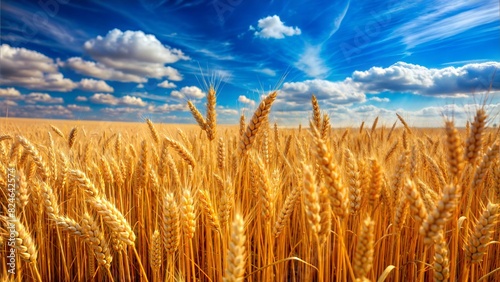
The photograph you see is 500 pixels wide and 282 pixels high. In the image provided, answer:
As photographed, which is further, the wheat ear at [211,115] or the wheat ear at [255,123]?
the wheat ear at [211,115]

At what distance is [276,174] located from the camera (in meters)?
2.14

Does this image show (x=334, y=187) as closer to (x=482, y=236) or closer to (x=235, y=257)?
(x=235, y=257)

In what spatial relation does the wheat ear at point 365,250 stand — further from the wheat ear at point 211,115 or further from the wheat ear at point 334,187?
the wheat ear at point 211,115

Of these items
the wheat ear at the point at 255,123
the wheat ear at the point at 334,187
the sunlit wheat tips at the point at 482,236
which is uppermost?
the wheat ear at the point at 255,123

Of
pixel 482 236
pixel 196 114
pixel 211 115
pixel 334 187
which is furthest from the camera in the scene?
pixel 196 114

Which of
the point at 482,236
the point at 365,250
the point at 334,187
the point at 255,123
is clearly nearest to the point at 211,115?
the point at 255,123

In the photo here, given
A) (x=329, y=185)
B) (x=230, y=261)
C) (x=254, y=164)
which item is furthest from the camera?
(x=254, y=164)

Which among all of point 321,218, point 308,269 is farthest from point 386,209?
point 321,218

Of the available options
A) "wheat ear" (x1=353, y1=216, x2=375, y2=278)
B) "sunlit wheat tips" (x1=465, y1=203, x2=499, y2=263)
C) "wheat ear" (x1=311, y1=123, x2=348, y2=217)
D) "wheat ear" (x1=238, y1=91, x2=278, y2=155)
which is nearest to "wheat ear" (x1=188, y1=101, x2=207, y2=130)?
"wheat ear" (x1=238, y1=91, x2=278, y2=155)

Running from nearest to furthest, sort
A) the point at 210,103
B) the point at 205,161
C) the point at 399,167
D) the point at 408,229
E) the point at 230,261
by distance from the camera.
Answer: the point at 230,261
the point at 399,167
the point at 408,229
the point at 210,103
the point at 205,161

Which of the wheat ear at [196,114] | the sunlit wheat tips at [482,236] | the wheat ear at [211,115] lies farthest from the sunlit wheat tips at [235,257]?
the wheat ear at [196,114]

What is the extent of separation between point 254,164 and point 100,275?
149 centimetres

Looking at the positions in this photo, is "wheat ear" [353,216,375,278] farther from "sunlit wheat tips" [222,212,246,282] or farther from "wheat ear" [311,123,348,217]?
"sunlit wheat tips" [222,212,246,282]

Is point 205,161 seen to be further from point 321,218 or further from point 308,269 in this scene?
point 321,218
